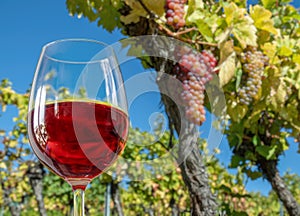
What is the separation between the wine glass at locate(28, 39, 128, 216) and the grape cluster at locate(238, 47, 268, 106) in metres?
1.02

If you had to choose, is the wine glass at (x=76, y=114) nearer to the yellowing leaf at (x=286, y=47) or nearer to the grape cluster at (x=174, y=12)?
the grape cluster at (x=174, y=12)

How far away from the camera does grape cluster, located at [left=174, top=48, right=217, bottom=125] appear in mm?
1317

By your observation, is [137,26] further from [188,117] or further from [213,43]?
[188,117]

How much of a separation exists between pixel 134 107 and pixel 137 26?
0.67 metres

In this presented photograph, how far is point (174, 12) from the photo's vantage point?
4.76ft

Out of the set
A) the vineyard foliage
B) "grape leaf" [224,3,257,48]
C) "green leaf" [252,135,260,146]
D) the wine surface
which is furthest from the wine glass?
"green leaf" [252,135,260,146]

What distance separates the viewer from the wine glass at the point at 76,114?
708 mm

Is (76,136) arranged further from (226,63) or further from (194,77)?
(226,63)

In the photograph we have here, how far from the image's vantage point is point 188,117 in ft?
4.40

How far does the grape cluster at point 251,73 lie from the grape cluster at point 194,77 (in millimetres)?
228

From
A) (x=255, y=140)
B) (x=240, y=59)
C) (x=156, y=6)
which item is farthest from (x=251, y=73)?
(x=255, y=140)

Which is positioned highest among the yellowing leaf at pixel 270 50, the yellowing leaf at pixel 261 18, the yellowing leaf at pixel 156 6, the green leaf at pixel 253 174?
the yellowing leaf at pixel 261 18

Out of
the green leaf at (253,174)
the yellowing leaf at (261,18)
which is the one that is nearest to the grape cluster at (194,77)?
the yellowing leaf at (261,18)

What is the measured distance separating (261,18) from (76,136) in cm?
116
